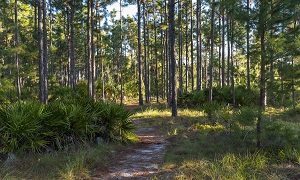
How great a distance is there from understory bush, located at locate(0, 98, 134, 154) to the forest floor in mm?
847

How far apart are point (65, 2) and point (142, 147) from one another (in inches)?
793

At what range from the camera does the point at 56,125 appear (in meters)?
6.87

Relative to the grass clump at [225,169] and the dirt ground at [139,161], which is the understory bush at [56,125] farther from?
the grass clump at [225,169]

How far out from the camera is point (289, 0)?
587 cm

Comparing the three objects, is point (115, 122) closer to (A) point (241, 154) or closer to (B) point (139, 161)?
(B) point (139, 161)

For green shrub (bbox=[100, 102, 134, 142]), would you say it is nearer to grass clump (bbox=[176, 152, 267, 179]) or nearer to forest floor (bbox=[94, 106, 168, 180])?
forest floor (bbox=[94, 106, 168, 180])

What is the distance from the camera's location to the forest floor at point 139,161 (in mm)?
5449

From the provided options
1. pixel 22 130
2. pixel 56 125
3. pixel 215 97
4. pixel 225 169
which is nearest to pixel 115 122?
pixel 56 125

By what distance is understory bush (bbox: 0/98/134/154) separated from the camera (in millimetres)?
6203

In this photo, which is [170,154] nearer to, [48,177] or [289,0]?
[48,177]

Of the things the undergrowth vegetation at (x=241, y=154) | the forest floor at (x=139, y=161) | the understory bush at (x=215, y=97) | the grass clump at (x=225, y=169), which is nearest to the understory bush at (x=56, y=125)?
the forest floor at (x=139, y=161)

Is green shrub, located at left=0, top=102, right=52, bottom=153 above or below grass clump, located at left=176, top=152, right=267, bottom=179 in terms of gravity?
above

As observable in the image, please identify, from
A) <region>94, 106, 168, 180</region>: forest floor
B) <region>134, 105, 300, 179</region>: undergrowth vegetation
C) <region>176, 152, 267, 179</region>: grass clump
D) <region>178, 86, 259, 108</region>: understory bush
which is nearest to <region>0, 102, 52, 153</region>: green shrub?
<region>94, 106, 168, 180</region>: forest floor

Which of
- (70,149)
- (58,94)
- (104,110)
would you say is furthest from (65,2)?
(70,149)
